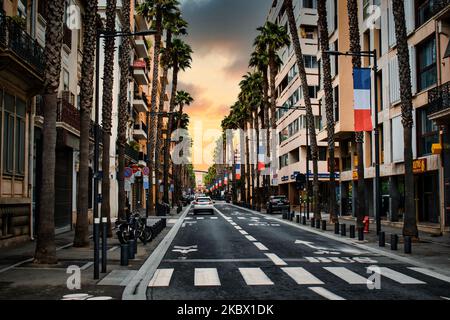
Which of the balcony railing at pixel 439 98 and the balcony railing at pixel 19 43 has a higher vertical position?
the balcony railing at pixel 19 43

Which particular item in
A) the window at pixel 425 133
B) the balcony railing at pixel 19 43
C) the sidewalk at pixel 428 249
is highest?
the balcony railing at pixel 19 43

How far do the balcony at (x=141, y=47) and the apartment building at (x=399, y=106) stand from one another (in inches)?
886

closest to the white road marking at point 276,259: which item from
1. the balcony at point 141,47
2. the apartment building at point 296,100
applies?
the apartment building at point 296,100

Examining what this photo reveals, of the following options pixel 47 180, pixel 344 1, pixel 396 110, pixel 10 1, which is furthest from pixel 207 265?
pixel 344 1

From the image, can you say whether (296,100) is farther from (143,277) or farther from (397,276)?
(143,277)

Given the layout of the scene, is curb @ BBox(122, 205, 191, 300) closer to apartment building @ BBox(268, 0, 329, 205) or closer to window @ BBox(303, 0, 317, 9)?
apartment building @ BBox(268, 0, 329, 205)

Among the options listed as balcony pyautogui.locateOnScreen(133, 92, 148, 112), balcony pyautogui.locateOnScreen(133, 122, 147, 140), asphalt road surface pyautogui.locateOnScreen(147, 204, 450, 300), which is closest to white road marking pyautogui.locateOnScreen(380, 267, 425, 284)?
asphalt road surface pyautogui.locateOnScreen(147, 204, 450, 300)

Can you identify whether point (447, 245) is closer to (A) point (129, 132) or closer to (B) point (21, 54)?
(B) point (21, 54)

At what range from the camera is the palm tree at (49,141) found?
49.4 ft

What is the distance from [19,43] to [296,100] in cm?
5311

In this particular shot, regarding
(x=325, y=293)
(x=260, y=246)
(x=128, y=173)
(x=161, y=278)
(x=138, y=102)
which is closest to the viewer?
(x=325, y=293)

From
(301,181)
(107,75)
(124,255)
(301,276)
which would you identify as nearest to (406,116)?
(301,276)

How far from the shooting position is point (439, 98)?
25031mm

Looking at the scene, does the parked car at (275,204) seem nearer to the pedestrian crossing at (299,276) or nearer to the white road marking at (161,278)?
the pedestrian crossing at (299,276)
